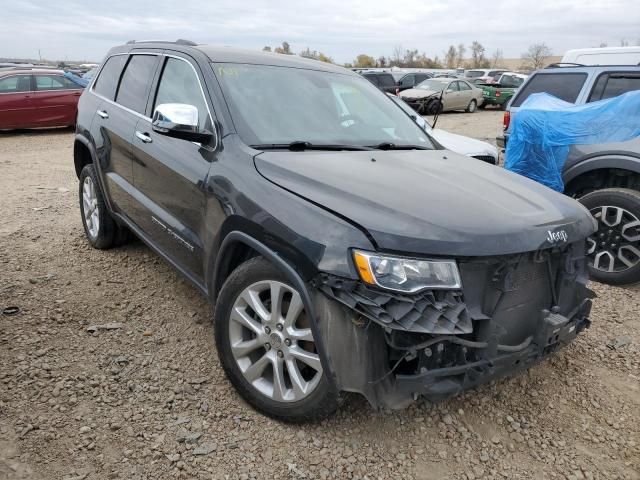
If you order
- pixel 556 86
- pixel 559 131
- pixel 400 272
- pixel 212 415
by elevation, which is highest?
pixel 556 86

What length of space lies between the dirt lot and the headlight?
91 cm

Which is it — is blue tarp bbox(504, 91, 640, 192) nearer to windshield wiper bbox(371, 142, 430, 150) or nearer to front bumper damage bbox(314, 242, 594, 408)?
windshield wiper bbox(371, 142, 430, 150)

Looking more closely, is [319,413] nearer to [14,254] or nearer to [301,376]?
[301,376]

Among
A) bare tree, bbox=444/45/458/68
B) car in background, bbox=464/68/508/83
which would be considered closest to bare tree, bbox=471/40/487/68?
bare tree, bbox=444/45/458/68

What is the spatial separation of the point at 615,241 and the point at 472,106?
18.5 metres

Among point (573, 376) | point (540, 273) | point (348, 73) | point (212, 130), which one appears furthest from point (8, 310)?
point (573, 376)

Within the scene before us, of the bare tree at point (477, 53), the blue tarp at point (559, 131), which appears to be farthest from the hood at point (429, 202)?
the bare tree at point (477, 53)

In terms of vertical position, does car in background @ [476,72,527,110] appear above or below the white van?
below

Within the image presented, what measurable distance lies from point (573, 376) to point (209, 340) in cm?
226

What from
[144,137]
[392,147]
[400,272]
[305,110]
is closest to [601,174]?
[392,147]

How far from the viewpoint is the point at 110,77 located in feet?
14.8

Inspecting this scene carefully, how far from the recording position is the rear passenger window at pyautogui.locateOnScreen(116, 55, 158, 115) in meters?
3.79

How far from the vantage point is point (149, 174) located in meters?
3.53

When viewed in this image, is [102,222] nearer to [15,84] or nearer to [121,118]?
[121,118]
